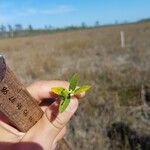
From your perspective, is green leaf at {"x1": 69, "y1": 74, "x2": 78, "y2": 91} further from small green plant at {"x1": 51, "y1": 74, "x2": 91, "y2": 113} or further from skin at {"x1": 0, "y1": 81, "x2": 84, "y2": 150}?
skin at {"x1": 0, "y1": 81, "x2": 84, "y2": 150}

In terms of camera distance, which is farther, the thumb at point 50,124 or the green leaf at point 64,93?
the thumb at point 50,124

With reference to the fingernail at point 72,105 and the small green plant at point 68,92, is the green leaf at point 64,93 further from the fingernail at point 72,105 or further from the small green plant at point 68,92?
the fingernail at point 72,105

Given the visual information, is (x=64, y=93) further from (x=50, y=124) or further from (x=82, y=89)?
(x=50, y=124)

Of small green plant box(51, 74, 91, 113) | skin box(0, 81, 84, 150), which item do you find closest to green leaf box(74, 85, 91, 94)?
small green plant box(51, 74, 91, 113)

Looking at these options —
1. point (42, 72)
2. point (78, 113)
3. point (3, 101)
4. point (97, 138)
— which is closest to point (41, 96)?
point (3, 101)

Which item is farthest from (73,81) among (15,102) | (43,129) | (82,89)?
(43,129)

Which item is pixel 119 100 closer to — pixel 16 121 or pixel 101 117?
pixel 101 117

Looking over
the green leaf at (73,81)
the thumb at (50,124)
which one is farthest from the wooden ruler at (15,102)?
the green leaf at (73,81)
